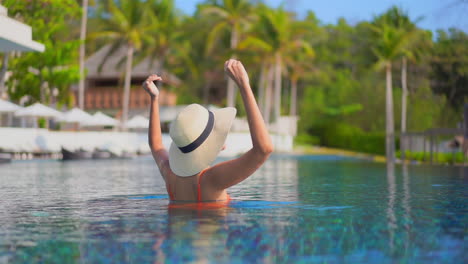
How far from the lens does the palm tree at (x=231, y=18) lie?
2174 inches

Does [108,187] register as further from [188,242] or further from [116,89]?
[116,89]

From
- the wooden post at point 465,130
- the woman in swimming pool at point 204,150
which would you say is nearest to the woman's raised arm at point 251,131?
the woman in swimming pool at point 204,150

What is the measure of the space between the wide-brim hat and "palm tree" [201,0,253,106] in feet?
156

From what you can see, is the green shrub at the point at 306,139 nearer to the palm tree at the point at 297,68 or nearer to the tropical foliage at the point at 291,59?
the tropical foliage at the point at 291,59

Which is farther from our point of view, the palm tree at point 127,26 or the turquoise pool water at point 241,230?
the palm tree at point 127,26

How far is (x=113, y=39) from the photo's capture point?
55.2 metres

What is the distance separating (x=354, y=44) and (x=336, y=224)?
67377mm

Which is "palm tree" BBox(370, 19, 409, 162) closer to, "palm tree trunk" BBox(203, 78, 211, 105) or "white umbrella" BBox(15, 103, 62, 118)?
"palm tree trunk" BBox(203, 78, 211, 105)

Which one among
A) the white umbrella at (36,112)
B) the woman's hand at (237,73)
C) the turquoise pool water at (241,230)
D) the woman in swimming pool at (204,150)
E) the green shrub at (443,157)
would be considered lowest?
the turquoise pool water at (241,230)

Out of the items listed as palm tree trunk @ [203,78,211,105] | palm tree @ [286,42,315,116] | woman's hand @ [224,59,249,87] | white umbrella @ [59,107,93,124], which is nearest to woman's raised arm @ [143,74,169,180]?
woman's hand @ [224,59,249,87]

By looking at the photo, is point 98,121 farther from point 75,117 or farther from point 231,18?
point 231,18

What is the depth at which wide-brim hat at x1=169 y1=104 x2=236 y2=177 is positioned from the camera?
6.75 meters

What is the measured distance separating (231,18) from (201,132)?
4997cm

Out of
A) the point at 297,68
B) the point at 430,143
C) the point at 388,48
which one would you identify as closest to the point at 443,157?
the point at 430,143
